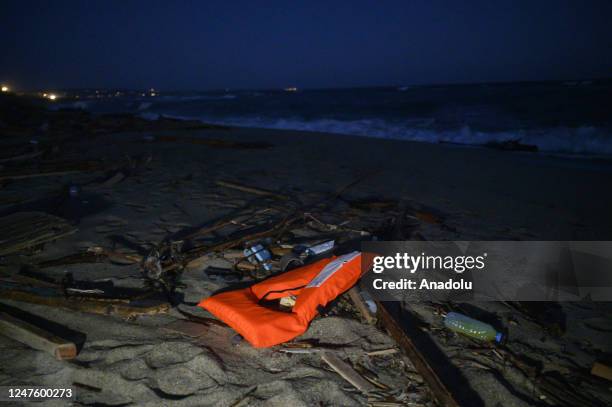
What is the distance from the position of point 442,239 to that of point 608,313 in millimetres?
2020

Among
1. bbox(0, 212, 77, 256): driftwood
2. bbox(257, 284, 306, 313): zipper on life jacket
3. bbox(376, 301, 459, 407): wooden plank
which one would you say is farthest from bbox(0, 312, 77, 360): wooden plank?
bbox(376, 301, 459, 407): wooden plank

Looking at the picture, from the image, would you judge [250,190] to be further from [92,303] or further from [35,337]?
[35,337]

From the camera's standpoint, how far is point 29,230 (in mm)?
4430

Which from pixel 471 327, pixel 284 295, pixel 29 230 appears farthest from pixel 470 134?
pixel 29 230

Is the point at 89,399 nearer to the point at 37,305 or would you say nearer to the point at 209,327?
the point at 209,327

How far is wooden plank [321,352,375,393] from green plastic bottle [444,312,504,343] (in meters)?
1.13

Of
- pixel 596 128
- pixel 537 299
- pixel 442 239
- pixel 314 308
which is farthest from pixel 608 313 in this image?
pixel 596 128

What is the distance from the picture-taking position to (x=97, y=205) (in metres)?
6.08

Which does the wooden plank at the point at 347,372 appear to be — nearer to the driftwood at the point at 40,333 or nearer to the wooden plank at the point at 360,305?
the wooden plank at the point at 360,305

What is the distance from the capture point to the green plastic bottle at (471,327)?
9.65ft

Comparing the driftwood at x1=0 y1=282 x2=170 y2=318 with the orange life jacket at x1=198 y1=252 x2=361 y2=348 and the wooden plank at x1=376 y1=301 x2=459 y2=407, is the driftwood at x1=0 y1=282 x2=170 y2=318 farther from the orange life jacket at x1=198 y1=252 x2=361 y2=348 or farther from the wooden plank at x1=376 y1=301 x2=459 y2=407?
the wooden plank at x1=376 y1=301 x2=459 y2=407

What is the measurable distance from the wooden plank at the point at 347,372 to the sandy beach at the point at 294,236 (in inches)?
2.2

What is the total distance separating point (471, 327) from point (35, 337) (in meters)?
3.72

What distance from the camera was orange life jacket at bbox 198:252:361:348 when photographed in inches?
109
